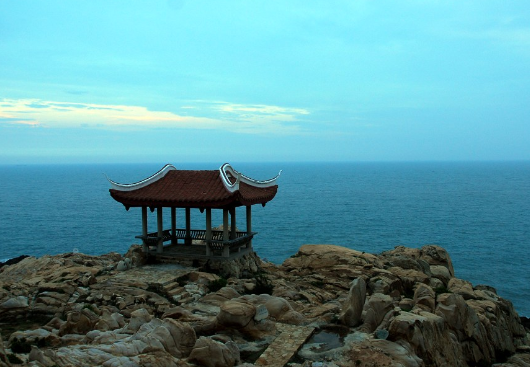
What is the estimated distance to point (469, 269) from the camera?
49.0 m

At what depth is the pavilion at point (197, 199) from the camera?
24.4 meters

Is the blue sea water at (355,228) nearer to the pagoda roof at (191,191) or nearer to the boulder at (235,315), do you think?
the pagoda roof at (191,191)

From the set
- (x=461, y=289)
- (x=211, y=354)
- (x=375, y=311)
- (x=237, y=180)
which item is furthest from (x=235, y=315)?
(x=461, y=289)

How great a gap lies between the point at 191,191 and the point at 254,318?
1049 cm

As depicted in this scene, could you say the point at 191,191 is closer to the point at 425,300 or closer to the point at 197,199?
the point at 197,199

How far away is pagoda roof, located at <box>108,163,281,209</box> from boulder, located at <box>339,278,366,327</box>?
8049 millimetres

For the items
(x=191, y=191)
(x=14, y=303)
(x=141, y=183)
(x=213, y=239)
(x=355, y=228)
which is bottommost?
(x=355, y=228)

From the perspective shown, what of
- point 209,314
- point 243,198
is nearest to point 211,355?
point 209,314

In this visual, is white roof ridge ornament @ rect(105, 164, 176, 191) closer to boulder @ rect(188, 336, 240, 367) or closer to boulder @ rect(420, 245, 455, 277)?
boulder @ rect(188, 336, 240, 367)

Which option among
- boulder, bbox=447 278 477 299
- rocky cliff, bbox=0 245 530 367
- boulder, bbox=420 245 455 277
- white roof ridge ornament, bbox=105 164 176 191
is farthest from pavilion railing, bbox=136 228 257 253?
boulder, bbox=420 245 455 277

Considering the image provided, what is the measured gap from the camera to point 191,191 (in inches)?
998

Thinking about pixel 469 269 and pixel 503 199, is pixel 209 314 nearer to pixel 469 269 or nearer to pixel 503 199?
pixel 469 269

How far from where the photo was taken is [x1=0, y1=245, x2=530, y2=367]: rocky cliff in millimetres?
13648

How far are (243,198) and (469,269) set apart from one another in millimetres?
34179
